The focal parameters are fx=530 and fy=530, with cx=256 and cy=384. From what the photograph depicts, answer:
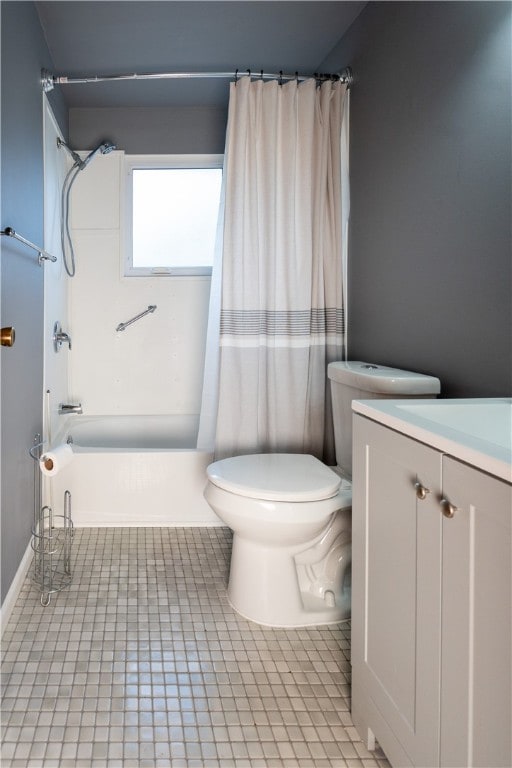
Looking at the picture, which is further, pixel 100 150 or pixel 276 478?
pixel 100 150

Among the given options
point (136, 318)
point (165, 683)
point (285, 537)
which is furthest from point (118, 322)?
point (165, 683)

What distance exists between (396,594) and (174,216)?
2.76 metres

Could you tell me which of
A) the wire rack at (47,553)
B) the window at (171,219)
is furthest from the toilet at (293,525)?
the window at (171,219)

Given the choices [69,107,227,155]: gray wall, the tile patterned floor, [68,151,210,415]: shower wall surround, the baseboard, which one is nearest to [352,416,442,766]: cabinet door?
the tile patterned floor

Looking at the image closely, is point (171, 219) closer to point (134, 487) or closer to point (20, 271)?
point (20, 271)

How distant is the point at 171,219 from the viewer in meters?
3.26

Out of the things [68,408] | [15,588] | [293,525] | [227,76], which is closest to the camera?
[293,525]

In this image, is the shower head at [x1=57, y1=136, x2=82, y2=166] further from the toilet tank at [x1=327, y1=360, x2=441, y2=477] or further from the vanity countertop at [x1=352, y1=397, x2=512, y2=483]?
the vanity countertop at [x1=352, y1=397, x2=512, y2=483]

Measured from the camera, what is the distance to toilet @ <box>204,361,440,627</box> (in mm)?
1600

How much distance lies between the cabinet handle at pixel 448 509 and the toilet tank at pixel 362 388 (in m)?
0.77

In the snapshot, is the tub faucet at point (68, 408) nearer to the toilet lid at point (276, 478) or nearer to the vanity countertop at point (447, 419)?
the toilet lid at point (276, 478)

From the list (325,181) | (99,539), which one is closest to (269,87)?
(325,181)

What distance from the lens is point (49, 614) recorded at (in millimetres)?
1760

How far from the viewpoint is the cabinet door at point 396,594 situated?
0.90m
